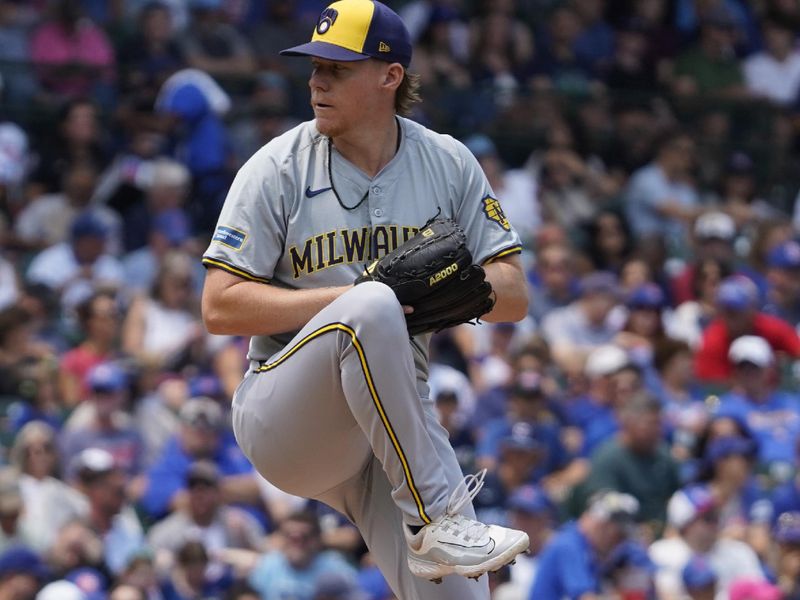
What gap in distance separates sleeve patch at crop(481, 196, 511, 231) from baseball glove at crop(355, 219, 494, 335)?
37 cm

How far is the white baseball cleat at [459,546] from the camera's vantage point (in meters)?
4.41

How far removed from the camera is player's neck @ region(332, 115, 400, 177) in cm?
482

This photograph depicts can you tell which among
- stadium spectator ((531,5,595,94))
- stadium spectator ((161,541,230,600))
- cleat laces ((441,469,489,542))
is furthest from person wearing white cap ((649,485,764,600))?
stadium spectator ((531,5,595,94))

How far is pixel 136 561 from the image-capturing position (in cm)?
743

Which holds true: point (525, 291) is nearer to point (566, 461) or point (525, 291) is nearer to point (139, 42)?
point (566, 461)

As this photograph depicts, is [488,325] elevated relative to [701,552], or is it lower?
elevated

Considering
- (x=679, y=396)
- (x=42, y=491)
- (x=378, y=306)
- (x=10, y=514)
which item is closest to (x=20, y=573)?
(x=10, y=514)

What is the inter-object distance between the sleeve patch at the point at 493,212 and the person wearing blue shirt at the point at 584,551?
343 centimetres

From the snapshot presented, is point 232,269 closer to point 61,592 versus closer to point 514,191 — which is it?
point 61,592

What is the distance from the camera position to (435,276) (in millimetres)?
4371

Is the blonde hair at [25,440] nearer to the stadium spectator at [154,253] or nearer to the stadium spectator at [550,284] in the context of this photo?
the stadium spectator at [154,253]

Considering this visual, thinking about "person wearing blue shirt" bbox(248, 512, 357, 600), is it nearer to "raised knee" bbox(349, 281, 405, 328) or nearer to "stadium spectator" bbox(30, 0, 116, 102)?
"raised knee" bbox(349, 281, 405, 328)

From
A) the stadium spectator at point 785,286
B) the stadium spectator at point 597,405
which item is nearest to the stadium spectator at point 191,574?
the stadium spectator at point 597,405

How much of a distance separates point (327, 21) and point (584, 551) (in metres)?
4.05
